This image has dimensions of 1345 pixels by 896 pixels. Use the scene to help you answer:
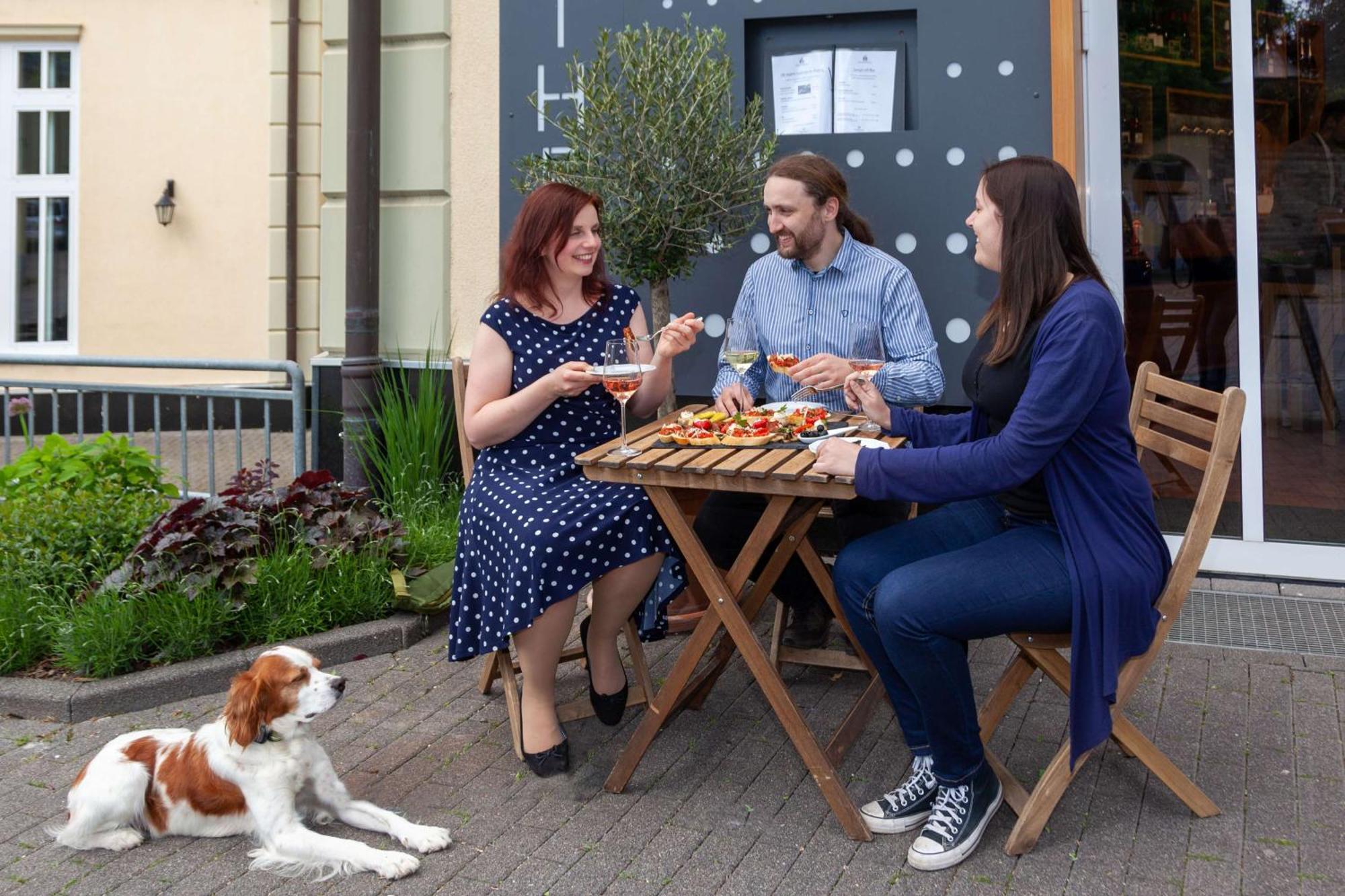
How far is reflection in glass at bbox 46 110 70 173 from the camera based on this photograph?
1077cm

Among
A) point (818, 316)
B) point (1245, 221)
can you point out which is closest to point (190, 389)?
point (818, 316)

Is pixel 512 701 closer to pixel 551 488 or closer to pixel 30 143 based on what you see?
pixel 551 488

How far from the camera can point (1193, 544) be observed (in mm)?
2703

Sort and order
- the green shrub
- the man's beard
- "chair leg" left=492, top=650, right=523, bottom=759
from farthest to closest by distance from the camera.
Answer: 1. the green shrub
2. the man's beard
3. "chair leg" left=492, top=650, right=523, bottom=759

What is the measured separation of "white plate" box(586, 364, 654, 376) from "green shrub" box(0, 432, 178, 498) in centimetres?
250

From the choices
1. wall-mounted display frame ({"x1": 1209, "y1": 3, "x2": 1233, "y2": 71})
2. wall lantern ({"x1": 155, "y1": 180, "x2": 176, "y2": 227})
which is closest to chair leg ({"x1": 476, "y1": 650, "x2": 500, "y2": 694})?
wall-mounted display frame ({"x1": 1209, "y1": 3, "x2": 1233, "y2": 71})

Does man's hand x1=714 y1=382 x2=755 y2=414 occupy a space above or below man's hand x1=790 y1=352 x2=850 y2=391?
below

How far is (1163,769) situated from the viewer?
2848 mm

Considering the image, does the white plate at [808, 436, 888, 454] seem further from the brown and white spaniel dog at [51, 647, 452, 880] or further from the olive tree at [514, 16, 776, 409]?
the olive tree at [514, 16, 776, 409]

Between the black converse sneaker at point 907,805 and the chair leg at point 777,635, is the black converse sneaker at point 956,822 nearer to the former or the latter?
the black converse sneaker at point 907,805

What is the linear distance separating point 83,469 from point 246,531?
0.92 meters

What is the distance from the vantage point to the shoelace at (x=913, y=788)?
9.40ft

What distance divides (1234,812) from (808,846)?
3.35 feet

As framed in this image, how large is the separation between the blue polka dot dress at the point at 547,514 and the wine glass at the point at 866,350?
68cm
